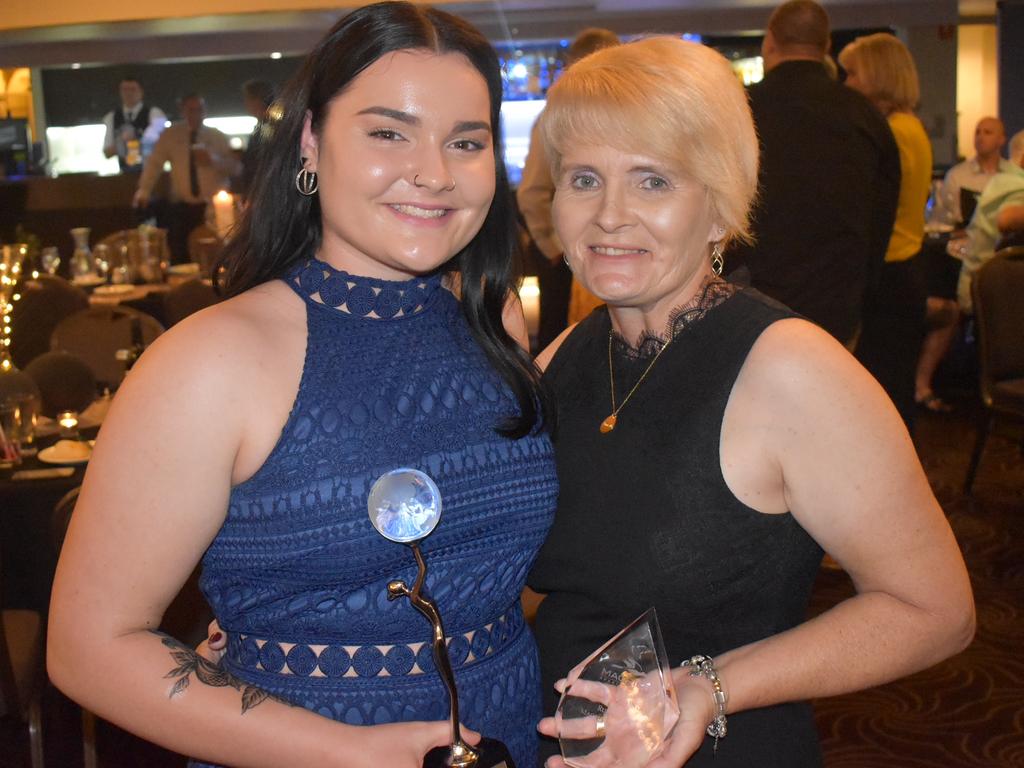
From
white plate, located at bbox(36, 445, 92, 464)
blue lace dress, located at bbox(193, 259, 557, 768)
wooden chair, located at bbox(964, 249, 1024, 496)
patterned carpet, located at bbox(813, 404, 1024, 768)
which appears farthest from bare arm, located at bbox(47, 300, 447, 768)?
wooden chair, located at bbox(964, 249, 1024, 496)

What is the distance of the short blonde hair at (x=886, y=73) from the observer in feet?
17.4

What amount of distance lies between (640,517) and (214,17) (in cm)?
995

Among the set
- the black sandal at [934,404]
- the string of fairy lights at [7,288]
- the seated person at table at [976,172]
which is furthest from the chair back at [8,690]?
the seated person at table at [976,172]

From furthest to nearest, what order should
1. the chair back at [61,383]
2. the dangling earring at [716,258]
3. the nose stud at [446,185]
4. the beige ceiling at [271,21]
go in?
the beige ceiling at [271,21] < the chair back at [61,383] < the dangling earring at [716,258] < the nose stud at [446,185]

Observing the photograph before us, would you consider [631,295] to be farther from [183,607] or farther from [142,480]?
[183,607]

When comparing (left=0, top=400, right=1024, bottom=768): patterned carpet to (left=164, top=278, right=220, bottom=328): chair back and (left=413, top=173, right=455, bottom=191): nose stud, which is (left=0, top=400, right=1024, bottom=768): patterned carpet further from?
(left=413, top=173, right=455, bottom=191): nose stud

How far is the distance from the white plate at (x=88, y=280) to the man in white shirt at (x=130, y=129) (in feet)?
15.2

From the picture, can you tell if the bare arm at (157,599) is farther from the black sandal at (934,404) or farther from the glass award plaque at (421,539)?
the black sandal at (934,404)

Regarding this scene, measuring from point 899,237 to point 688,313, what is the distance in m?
3.85

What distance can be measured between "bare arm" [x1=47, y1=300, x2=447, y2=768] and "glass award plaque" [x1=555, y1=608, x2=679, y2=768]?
17 cm

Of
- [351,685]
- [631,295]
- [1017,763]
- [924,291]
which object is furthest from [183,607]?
[924,291]

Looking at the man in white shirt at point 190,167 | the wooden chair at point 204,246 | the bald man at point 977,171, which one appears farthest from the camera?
the man in white shirt at point 190,167

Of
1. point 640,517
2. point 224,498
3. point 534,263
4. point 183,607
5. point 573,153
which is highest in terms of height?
point 573,153

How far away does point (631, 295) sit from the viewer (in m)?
1.73
